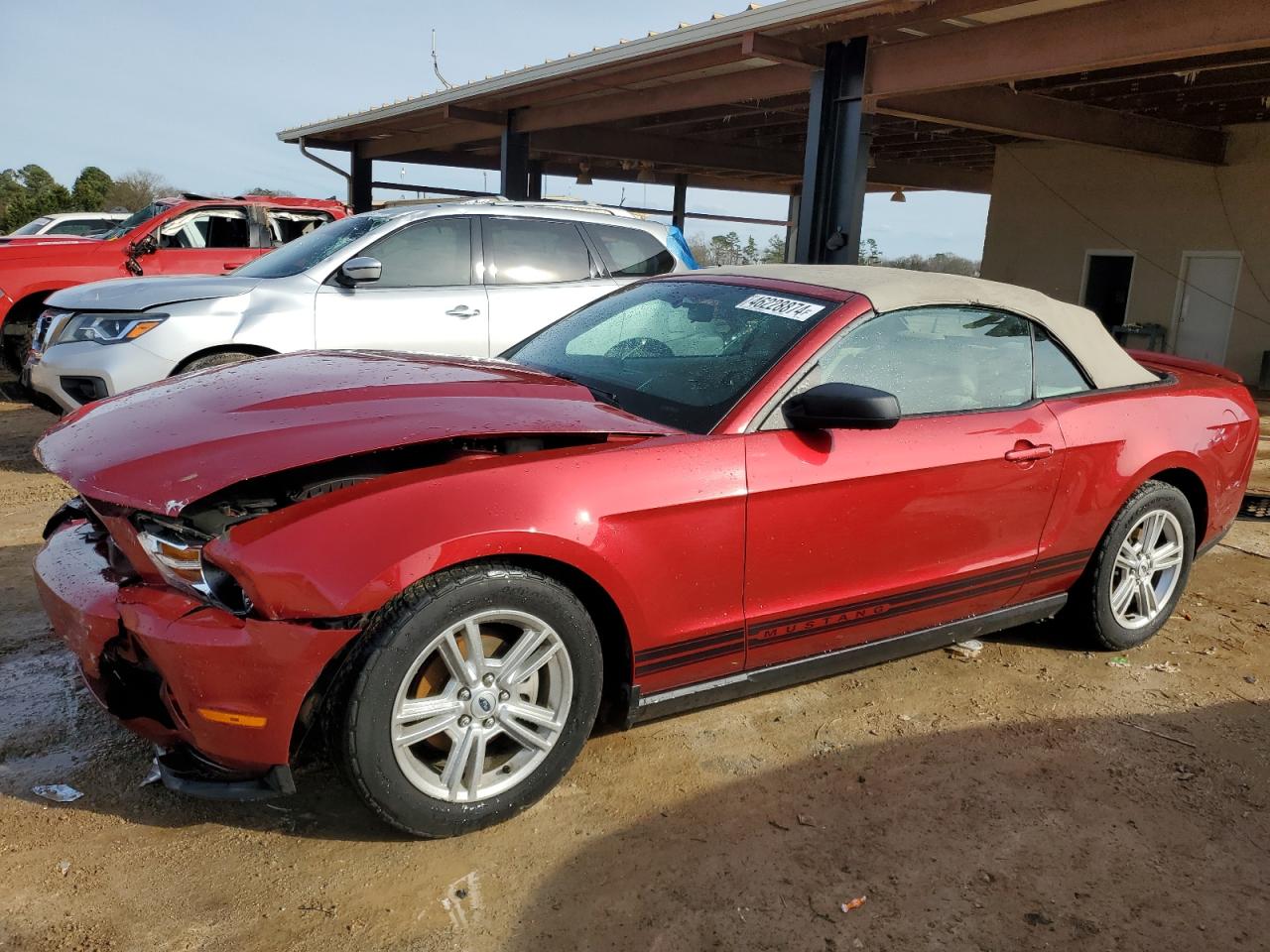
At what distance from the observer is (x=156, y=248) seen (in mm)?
9688

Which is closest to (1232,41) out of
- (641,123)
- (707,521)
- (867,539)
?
(867,539)

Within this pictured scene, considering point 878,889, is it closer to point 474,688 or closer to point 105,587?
point 474,688

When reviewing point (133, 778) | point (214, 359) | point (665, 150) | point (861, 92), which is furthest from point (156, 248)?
point (665, 150)

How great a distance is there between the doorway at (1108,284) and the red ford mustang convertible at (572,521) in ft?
43.2

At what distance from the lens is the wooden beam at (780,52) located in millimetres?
8984

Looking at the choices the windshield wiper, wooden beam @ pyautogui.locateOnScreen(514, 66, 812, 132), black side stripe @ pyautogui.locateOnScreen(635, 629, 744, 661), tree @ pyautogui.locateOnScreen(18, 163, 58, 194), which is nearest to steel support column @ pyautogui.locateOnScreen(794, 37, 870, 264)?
wooden beam @ pyautogui.locateOnScreen(514, 66, 812, 132)

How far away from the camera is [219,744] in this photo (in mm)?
2361

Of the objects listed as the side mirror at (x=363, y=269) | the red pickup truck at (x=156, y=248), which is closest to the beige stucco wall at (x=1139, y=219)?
the red pickup truck at (x=156, y=248)

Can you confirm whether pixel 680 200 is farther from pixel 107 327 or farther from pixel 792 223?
pixel 107 327

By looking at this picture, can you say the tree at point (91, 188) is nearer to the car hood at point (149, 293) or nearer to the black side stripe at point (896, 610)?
the car hood at point (149, 293)

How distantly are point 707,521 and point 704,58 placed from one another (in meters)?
8.60

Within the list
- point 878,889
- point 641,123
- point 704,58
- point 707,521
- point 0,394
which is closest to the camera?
point 878,889

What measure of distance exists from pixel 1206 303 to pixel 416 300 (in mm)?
12832

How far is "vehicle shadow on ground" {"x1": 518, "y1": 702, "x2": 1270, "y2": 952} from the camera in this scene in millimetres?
2385
